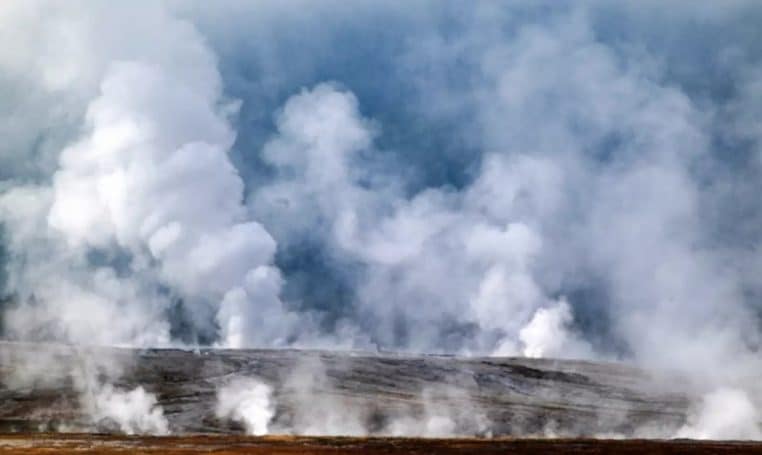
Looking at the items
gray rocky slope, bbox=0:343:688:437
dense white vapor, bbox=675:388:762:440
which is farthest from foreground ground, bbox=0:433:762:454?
dense white vapor, bbox=675:388:762:440

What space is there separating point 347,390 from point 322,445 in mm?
14098

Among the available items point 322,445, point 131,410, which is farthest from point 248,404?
point 322,445

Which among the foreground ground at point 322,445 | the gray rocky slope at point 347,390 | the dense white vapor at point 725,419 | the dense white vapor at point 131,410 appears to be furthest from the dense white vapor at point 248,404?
the dense white vapor at point 725,419

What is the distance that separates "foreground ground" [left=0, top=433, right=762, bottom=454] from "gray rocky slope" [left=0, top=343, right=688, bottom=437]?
A: 707 centimetres

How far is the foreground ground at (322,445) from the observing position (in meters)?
23.0

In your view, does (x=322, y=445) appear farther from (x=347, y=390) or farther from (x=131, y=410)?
(x=347, y=390)

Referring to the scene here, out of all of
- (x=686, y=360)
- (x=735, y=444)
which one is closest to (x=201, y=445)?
(x=735, y=444)

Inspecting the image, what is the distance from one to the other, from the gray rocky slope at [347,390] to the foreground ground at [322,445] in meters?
7.07

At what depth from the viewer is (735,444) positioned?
26.6 metres

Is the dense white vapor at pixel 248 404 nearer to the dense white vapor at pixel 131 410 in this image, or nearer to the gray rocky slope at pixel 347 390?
the gray rocky slope at pixel 347 390

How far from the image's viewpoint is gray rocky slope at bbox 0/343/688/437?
34.5 m

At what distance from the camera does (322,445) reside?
80.9 ft

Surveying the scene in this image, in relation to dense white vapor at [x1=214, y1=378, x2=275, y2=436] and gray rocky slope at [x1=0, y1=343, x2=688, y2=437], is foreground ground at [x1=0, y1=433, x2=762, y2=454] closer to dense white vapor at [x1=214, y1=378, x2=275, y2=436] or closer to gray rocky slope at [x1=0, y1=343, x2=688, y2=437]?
dense white vapor at [x1=214, y1=378, x2=275, y2=436]

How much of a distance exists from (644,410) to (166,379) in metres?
23.5
